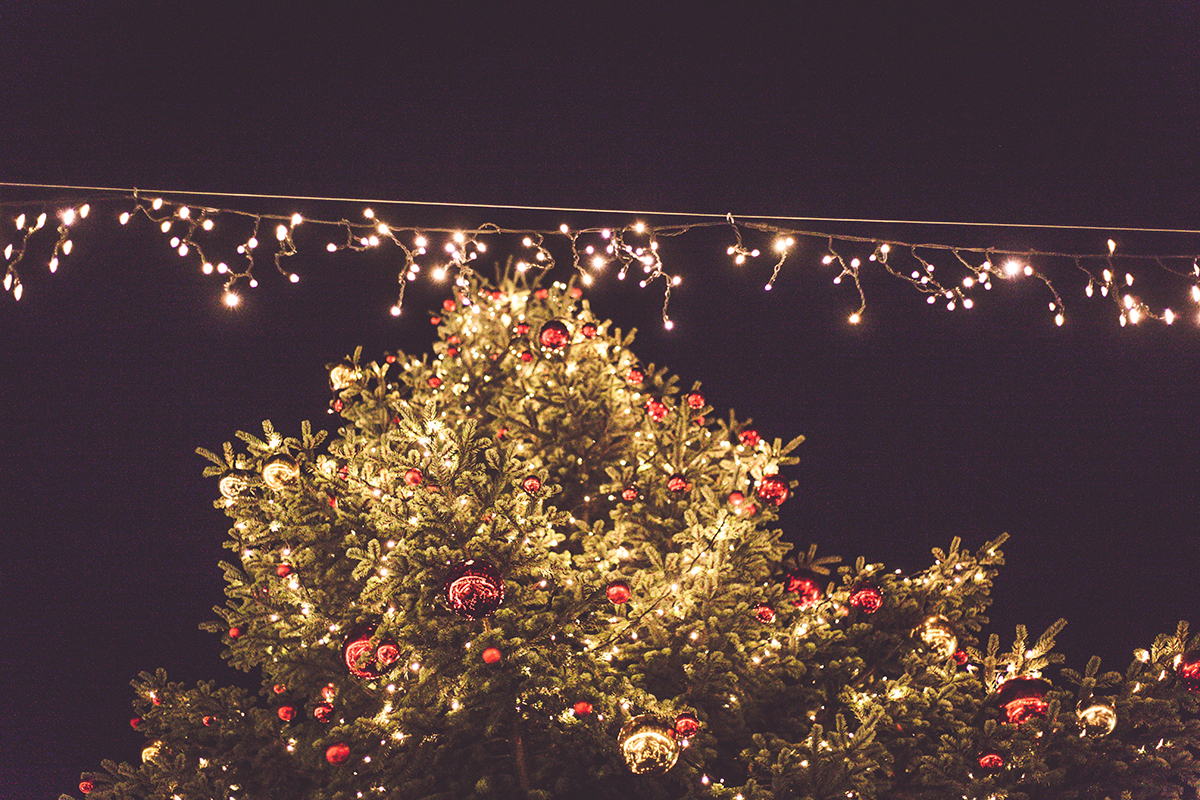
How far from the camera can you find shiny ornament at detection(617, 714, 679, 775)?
171cm

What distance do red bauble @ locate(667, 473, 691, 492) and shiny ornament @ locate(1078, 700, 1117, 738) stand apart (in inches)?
55.7

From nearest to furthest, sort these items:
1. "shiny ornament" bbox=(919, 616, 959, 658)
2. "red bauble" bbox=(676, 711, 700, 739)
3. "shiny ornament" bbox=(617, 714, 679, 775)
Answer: "shiny ornament" bbox=(617, 714, 679, 775)
"red bauble" bbox=(676, 711, 700, 739)
"shiny ornament" bbox=(919, 616, 959, 658)

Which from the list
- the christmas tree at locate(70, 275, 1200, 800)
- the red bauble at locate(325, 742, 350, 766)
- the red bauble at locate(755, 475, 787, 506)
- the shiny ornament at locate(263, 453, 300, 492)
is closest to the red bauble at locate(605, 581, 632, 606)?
the christmas tree at locate(70, 275, 1200, 800)

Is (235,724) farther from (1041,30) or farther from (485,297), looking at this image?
(1041,30)

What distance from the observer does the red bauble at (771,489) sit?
252cm

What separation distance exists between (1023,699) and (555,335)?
2.05 metres

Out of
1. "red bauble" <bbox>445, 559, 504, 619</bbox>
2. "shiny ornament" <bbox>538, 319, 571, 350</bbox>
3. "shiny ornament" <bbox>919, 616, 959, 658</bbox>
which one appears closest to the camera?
"red bauble" <bbox>445, 559, 504, 619</bbox>

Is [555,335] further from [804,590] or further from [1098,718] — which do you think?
[1098,718]

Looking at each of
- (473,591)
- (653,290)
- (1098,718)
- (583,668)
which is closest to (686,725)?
(583,668)

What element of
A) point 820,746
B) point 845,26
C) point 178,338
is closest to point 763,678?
point 820,746

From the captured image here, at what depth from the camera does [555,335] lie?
2.80 metres

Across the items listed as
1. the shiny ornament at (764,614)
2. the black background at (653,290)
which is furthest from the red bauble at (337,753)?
the black background at (653,290)

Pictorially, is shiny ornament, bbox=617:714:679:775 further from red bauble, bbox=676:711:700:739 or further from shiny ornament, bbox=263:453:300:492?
shiny ornament, bbox=263:453:300:492

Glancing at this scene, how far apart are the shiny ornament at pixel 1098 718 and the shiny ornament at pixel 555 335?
7.00 ft
